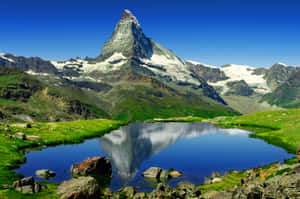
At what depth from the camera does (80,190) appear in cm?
4059

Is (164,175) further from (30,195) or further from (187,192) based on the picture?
(30,195)

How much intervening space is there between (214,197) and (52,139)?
8437 cm

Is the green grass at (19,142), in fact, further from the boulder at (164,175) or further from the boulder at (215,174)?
the boulder at (215,174)

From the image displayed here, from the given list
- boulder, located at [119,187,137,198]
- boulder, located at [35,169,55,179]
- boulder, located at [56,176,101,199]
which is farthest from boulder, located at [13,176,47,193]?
boulder, located at [35,169,55,179]

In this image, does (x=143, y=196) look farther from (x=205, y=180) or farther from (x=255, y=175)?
(x=255, y=175)

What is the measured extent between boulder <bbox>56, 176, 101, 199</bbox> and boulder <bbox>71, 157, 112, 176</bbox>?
17.7m

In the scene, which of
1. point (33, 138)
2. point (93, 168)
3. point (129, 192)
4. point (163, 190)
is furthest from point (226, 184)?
point (33, 138)

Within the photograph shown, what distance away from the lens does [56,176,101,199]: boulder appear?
40.2 meters

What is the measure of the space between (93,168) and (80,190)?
22.2 metres

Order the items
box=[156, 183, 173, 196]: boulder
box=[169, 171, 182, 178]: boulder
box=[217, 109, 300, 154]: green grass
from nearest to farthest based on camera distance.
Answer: box=[156, 183, 173, 196]: boulder → box=[169, 171, 182, 178]: boulder → box=[217, 109, 300, 154]: green grass

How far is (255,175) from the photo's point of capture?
51.9 metres

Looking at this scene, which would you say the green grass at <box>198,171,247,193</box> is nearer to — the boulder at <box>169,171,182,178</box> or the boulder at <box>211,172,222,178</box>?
the boulder at <box>211,172,222,178</box>

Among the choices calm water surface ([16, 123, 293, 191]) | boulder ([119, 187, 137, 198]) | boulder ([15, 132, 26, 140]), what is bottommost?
calm water surface ([16, 123, 293, 191])

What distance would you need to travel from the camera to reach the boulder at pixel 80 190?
132 ft
